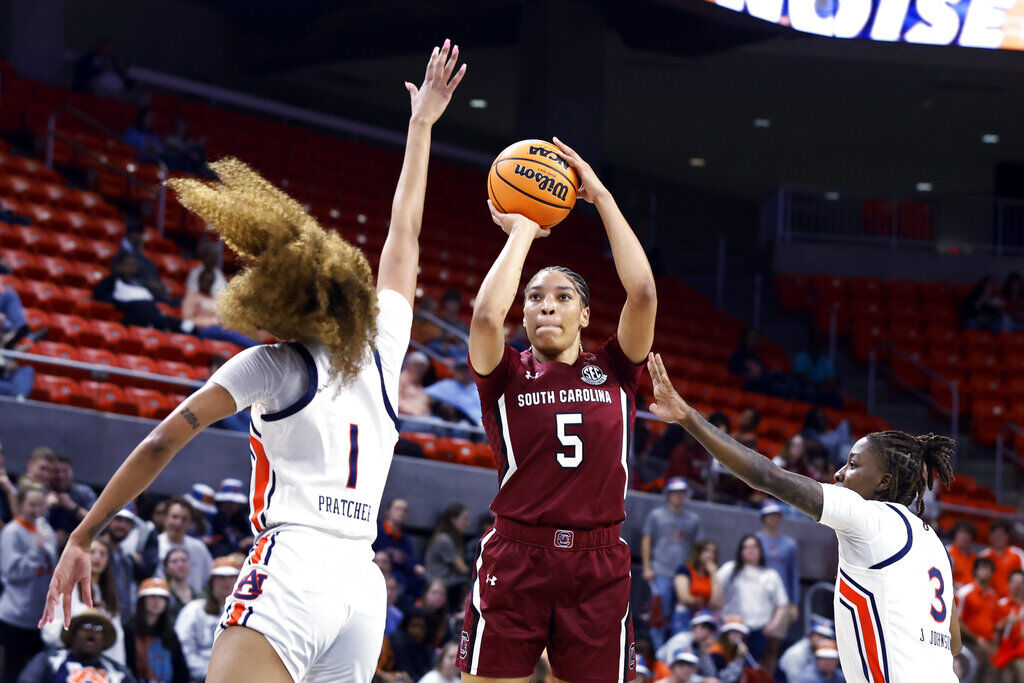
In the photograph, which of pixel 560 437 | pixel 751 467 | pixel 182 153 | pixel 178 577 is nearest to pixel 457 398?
pixel 178 577

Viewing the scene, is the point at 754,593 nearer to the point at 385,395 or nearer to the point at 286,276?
the point at 385,395

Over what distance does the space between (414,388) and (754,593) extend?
3421mm

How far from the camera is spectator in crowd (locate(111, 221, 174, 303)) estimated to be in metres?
12.0

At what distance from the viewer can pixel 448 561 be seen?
10.7 meters

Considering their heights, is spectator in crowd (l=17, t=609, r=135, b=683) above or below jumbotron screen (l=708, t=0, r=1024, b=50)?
below

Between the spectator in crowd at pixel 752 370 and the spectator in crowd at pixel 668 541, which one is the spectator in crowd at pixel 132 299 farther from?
the spectator in crowd at pixel 752 370

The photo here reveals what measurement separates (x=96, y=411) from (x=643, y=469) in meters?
5.10

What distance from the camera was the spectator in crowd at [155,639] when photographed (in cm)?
851

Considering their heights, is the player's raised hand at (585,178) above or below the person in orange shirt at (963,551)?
above

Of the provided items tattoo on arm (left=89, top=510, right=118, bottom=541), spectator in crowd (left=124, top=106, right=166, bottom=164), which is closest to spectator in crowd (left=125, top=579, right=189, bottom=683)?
tattoo on arm (left=89, top=510, right=118, bottom=541)

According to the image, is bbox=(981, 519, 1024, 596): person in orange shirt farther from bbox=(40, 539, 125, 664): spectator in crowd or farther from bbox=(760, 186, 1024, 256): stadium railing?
bbox=(760, 186, 1024, 256): stadium railing

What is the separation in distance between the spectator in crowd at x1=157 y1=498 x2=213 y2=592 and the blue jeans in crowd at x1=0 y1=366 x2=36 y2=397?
6.41 ft

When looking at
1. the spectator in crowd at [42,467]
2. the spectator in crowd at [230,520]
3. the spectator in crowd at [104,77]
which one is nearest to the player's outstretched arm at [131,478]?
the spectator in crowd at [42,467]

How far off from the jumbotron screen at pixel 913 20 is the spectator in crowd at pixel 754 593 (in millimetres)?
7679
